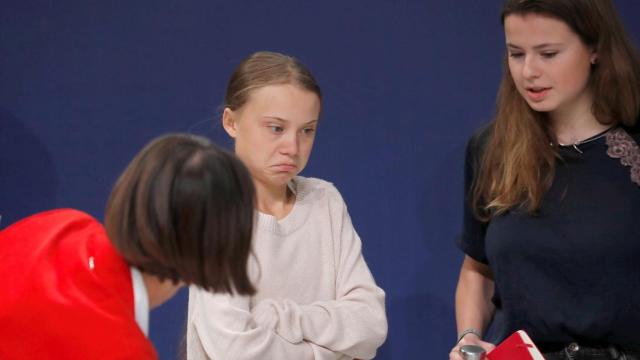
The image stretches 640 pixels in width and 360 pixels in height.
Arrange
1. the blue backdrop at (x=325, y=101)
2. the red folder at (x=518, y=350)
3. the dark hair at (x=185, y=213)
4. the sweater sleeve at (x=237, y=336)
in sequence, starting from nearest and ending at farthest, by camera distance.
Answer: the dark hair at (x=185, y=213) < the red folder at (x=518, y=350) < the sweater sleeve at (x=237, y=336) < the blue backdrop at (x=325, y=101)

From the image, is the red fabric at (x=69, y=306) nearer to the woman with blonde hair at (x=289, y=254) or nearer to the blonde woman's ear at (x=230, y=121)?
the woman with blonde hair at (x=289, y=254)

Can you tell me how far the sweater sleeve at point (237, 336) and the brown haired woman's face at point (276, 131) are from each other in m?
0.23

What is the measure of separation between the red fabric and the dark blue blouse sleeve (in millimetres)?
704

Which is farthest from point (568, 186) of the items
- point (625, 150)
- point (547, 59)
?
point (547, 59)

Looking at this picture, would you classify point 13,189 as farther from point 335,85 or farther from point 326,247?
point 326,247

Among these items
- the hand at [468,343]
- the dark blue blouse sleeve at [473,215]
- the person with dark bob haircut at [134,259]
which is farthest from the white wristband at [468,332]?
the person with dark bob haircut at [134,259]

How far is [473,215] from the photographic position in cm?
162

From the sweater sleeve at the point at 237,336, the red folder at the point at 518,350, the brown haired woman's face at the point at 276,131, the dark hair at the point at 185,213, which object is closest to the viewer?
the dark hair at the point at 185,213

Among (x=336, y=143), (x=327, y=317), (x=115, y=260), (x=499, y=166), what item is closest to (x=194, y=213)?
(x=115, y=260)

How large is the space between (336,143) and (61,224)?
1008 millimetres

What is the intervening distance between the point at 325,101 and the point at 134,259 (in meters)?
1.06

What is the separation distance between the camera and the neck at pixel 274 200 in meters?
1.59

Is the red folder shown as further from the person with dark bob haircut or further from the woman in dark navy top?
the person with dark bob haircut

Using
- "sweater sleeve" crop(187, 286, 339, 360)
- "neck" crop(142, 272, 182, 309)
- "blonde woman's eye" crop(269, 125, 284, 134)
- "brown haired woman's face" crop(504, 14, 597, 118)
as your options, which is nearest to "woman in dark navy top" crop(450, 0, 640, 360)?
"brown haired woman's face" crop(504, 14, 597, 118)
